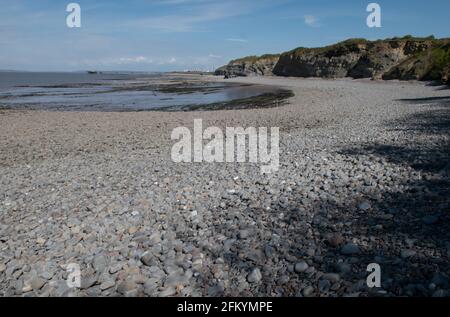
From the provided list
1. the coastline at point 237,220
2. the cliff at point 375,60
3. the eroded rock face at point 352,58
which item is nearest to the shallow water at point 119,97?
the cliff at point 375,60

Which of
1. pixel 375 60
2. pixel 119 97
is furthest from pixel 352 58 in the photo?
pixel 119 97

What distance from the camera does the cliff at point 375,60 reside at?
4294 centimetres

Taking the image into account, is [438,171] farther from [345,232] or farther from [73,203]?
[73,203]

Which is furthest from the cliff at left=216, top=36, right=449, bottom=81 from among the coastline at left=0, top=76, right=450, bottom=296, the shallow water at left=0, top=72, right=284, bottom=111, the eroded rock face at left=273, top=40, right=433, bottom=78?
the coastline at left=0, top=76, right=450, bottom=296

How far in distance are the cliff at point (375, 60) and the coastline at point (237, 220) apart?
3234 cm

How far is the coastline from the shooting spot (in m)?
4.53

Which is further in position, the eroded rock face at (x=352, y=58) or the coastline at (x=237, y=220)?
the eroded rock face at (x=352, y=58)

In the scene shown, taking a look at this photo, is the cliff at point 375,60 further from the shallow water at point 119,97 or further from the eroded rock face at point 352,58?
the shallow water at point 119,97

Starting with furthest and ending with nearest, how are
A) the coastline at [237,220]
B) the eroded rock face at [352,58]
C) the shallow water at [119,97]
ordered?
the eroded rock face at [352,58]
the shallow water at [119,97]
the coastline at [237,220]

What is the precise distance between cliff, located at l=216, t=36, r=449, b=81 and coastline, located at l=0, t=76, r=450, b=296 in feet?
106

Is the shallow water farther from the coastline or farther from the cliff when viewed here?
the coastline

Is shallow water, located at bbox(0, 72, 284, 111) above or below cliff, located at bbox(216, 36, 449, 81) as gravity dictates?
below

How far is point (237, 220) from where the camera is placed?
619 cm

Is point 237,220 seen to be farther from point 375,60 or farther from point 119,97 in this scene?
point 375,60
